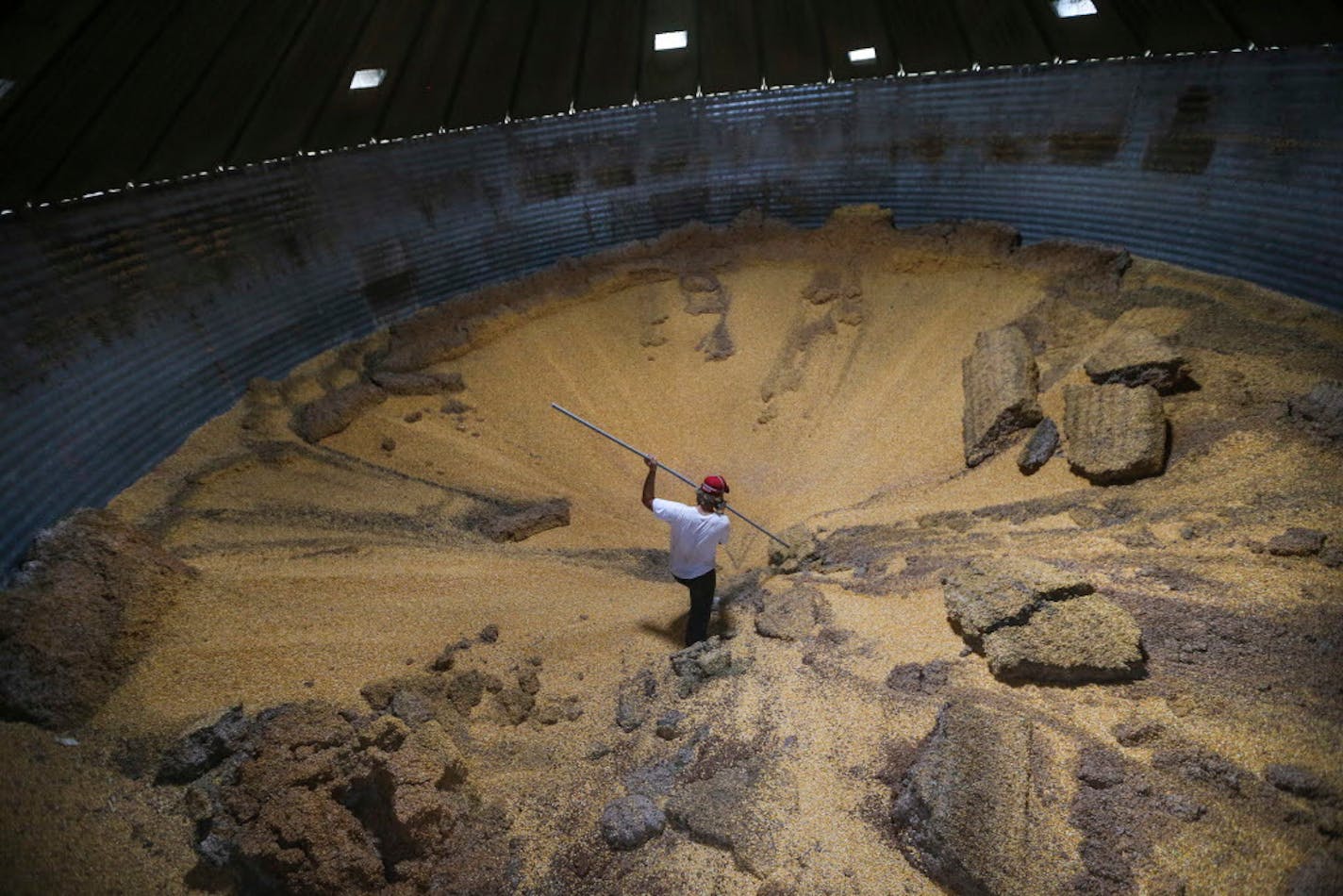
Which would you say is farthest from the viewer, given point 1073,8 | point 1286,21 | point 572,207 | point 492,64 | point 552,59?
point 572,207

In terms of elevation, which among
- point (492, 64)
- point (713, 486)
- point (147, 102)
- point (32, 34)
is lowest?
point (713, 486)

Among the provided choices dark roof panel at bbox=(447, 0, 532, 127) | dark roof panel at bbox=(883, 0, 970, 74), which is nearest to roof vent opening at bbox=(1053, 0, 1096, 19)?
dark roof panel at bbox=(883, 0, 970, 74)

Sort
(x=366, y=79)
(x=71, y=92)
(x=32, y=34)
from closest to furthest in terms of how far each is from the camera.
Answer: (x=71, y=92)
(x=32, y=34)
(x=366, y=79)

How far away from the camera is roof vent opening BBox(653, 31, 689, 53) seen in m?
5.88

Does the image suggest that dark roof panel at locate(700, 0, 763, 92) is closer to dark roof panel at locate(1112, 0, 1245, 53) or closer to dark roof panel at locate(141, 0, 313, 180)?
dark roof panel at locate(1112, 0, 1245, 53)

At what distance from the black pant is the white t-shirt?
37 millimetres

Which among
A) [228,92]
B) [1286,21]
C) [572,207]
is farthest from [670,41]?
[1286,21]

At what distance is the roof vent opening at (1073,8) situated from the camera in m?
4.92

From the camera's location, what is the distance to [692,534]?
311 cm

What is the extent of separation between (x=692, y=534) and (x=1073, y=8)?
5.06m

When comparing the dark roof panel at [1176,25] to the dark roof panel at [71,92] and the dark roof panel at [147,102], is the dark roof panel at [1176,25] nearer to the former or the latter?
the dark roof panel at [147,102]

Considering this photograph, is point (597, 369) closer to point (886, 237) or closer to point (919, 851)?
point (886, 237)

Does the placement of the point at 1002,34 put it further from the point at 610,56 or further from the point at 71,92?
the point at 71,92

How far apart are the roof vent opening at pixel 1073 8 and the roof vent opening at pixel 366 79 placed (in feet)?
17.2
